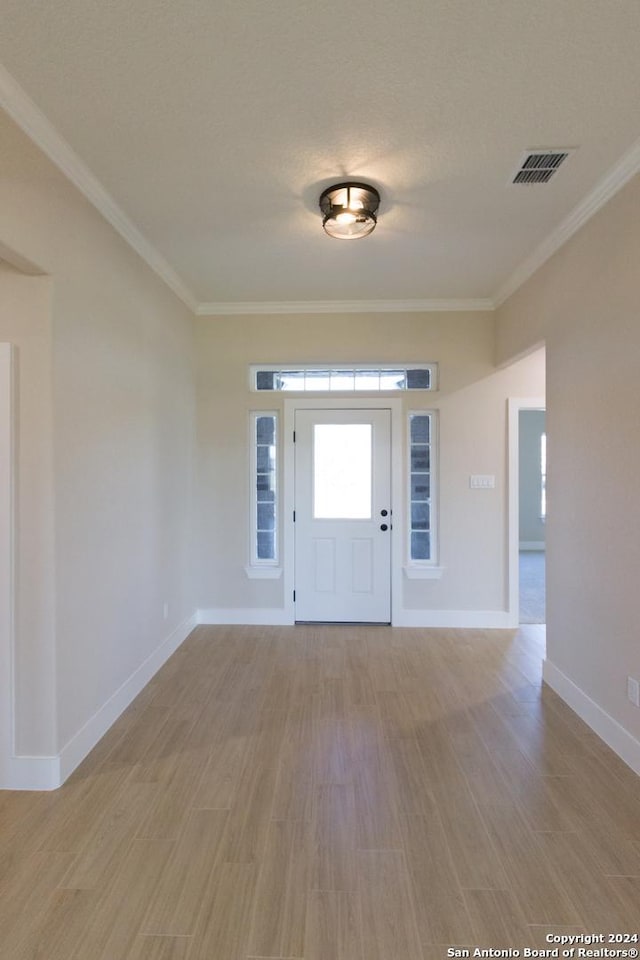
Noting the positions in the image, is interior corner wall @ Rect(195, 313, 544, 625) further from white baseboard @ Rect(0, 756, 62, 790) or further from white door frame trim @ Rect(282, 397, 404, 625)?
white baseboard @ Rect(0, 756, 62, 790)

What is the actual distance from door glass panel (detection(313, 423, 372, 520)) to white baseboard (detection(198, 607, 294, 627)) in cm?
97

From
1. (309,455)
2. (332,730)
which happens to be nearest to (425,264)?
(309,455)

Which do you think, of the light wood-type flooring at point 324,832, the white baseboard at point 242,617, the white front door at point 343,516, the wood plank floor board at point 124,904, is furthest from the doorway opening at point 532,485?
the wood plank floor board at point 124,904

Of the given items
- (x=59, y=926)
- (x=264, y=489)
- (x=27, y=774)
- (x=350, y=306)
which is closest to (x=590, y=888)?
(x=59, y=926)

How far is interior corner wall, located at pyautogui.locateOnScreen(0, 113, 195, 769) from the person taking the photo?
2.13 metres

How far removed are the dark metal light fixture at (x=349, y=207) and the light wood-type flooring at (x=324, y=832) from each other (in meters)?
2.78

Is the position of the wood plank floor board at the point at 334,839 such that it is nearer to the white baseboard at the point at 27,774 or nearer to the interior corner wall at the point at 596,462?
the white baseboard at the point at 27,774

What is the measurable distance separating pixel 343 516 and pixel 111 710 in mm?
2435

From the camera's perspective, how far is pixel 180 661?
362 centimetres

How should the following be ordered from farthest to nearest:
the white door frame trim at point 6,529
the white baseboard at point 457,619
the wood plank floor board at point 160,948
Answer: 1. the white baseboard at point 457,619
2. the white door frame trim at point 6,529
3. the wood plank floor board at point 160,948

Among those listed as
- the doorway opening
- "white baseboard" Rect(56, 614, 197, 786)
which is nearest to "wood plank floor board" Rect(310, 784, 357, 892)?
"white baseboard" Rect(56, 614, 197, 786)

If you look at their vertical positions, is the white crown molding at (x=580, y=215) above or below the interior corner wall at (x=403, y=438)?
above

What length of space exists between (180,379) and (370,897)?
3.53 metres

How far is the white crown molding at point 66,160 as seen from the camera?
181 cm
